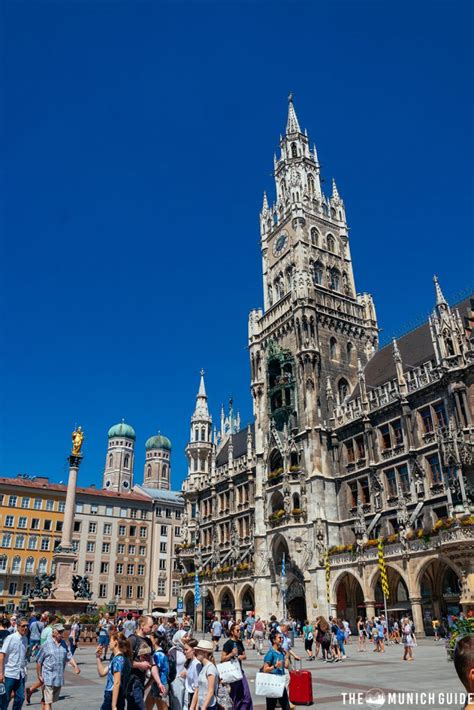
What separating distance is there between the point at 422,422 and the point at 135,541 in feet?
167

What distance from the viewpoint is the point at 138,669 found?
7.76 m

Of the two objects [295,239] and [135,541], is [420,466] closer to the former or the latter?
[295,239]

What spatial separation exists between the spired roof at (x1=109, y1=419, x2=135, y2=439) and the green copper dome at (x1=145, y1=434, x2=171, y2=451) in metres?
5.36

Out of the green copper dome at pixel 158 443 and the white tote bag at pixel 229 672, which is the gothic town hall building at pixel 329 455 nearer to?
the white tote bag at pixel 229 672

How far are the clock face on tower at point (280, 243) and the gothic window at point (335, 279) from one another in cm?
586

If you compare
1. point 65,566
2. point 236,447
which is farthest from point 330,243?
point 65,566

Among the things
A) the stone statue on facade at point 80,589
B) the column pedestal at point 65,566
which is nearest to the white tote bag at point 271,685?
the column pedestal at point 65,566

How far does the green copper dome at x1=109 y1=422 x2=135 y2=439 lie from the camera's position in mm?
144900

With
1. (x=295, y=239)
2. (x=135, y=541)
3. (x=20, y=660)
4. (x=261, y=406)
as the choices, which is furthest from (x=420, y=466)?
(x=135, y=541)

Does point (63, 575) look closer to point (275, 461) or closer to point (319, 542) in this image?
point (319, 542)

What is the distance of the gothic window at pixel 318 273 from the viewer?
54.5m

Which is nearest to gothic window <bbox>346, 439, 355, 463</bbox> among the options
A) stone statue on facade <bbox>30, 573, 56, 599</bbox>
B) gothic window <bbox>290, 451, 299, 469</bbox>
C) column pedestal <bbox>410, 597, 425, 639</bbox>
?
gothic window <bbox>290, 451, 299, 469</bbox>

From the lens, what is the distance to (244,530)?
55.0 metres

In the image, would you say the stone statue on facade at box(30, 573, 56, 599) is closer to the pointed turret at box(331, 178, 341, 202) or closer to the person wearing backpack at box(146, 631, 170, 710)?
the person wearing backpack at box(146, 631, 170, 710)
